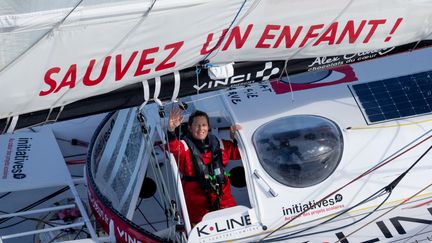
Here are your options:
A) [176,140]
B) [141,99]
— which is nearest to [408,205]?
[176,140]

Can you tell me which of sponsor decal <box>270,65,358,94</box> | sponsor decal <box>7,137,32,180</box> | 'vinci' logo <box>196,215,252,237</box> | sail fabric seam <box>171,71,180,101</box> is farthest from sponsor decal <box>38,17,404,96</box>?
sponsor decal <box>7,137,32,180</box>

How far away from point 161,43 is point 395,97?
2.42 metres

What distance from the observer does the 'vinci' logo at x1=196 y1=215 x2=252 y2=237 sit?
590 centimetres

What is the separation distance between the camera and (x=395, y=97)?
6582mm

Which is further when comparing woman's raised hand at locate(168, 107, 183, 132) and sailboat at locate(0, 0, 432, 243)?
woman's raised hand at locate(168, 107, 183, 132)

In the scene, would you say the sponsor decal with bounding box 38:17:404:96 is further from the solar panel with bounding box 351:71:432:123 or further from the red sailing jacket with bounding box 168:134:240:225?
the red sailing jacket with bounding box 168:134:240:225

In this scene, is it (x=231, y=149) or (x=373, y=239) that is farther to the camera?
(x=231, y=149)

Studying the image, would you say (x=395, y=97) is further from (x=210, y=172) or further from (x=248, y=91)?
(x=210, y=172)

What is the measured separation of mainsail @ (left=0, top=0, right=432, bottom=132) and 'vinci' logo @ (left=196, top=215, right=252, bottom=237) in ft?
3.39

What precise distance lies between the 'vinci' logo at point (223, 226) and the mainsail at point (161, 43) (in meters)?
1.03

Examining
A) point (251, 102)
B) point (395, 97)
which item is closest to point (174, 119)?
point (251, 102)

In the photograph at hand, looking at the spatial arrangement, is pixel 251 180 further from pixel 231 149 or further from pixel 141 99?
pixel 141 99

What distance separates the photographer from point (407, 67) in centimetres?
692

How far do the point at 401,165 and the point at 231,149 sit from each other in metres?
1.32
